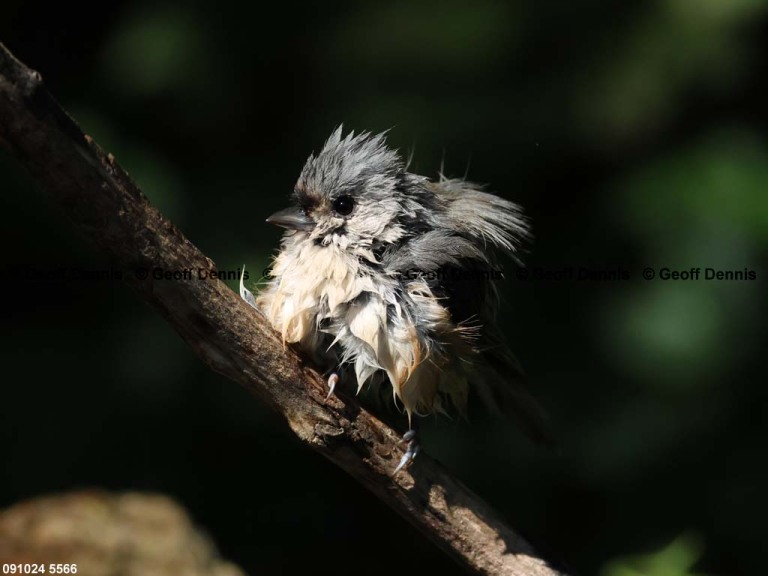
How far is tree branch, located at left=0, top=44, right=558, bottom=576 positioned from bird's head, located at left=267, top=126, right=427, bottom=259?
438mm

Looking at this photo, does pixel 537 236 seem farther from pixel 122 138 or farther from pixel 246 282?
pixel 122 138

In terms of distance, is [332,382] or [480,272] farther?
[480,272]

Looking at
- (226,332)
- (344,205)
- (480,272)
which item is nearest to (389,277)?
(344,205)

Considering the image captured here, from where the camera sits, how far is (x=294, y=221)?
8.86ft

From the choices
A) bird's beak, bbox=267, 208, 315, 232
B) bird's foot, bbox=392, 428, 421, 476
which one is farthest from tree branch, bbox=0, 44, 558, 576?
bird's beak, bbox=267, 208, 315, 232

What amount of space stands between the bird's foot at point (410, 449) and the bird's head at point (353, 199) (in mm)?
592

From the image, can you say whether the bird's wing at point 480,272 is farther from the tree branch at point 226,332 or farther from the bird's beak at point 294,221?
the tree branch at point 226,332

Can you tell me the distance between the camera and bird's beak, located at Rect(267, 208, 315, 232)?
270 cm

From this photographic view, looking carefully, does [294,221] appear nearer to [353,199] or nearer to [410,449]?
[353,199]

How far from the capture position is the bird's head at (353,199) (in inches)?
104

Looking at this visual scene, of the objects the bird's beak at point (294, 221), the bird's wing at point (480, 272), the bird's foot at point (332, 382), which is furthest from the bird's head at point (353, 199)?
the bird's foot at point (332, 382)

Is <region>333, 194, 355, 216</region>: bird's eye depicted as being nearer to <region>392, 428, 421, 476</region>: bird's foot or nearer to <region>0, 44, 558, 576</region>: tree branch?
<region>0, 44, 558, 576</region>: tree branch

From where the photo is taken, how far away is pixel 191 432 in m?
3.79

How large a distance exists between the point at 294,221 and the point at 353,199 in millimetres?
204
